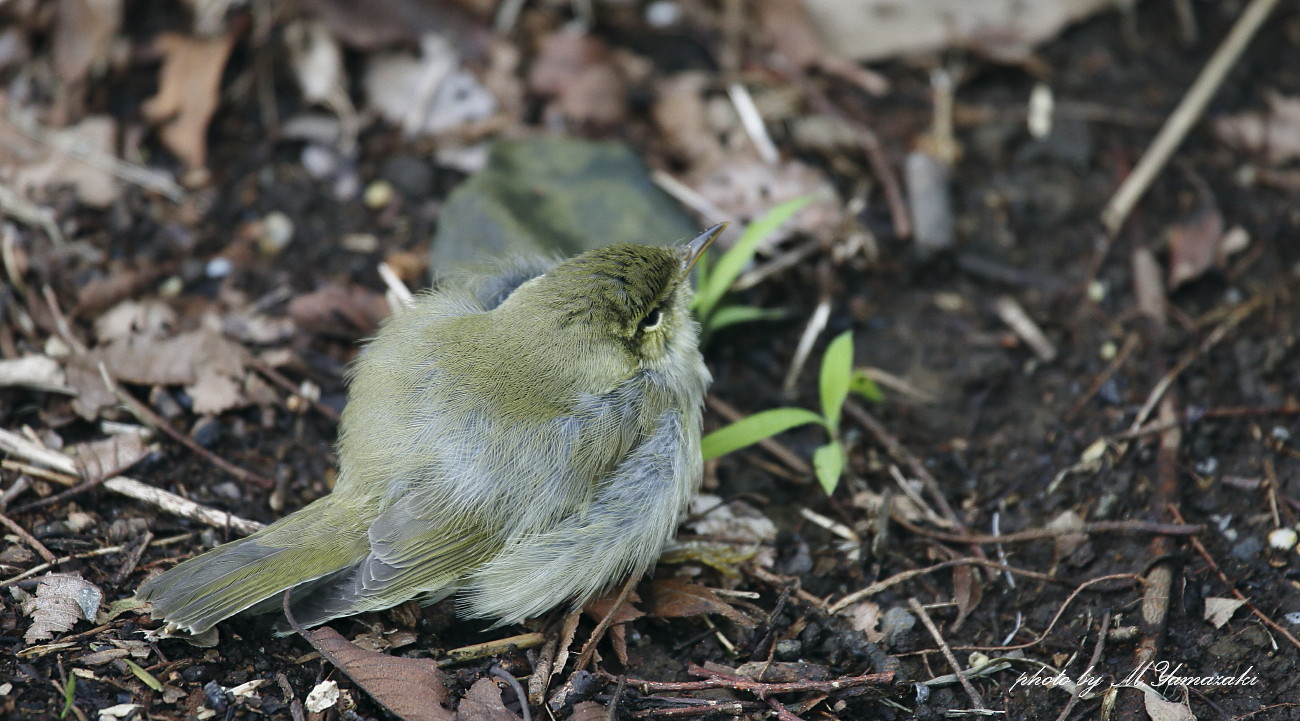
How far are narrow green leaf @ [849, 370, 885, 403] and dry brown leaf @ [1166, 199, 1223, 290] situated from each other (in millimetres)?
1615

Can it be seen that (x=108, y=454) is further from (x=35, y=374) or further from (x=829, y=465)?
(x=829, y=465)

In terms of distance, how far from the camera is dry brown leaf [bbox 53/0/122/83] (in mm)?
5836

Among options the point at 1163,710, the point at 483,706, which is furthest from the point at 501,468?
the point at 1163,710

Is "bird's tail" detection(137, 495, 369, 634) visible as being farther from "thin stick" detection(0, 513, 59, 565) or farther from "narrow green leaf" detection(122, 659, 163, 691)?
"thin stick" detection(0, 513, 59, 565)

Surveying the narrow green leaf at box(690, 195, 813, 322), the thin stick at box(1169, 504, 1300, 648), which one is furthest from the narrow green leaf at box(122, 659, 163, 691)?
the thin stick at box(1169, 504, 1300, 648)

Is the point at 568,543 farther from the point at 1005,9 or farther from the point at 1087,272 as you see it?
the point at 1005,9

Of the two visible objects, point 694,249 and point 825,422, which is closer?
point 694,249

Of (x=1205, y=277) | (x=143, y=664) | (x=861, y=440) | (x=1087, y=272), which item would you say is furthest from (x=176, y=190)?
(x=1205, y=277)

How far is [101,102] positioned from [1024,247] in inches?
194

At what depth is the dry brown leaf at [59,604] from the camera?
363 cm

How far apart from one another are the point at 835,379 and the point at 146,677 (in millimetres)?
2798

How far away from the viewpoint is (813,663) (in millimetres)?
3971

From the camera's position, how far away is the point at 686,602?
4125 mm

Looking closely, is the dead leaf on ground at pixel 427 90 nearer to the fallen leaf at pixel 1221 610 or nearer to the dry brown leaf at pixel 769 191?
the dry brown leaf at pixel 769 191
